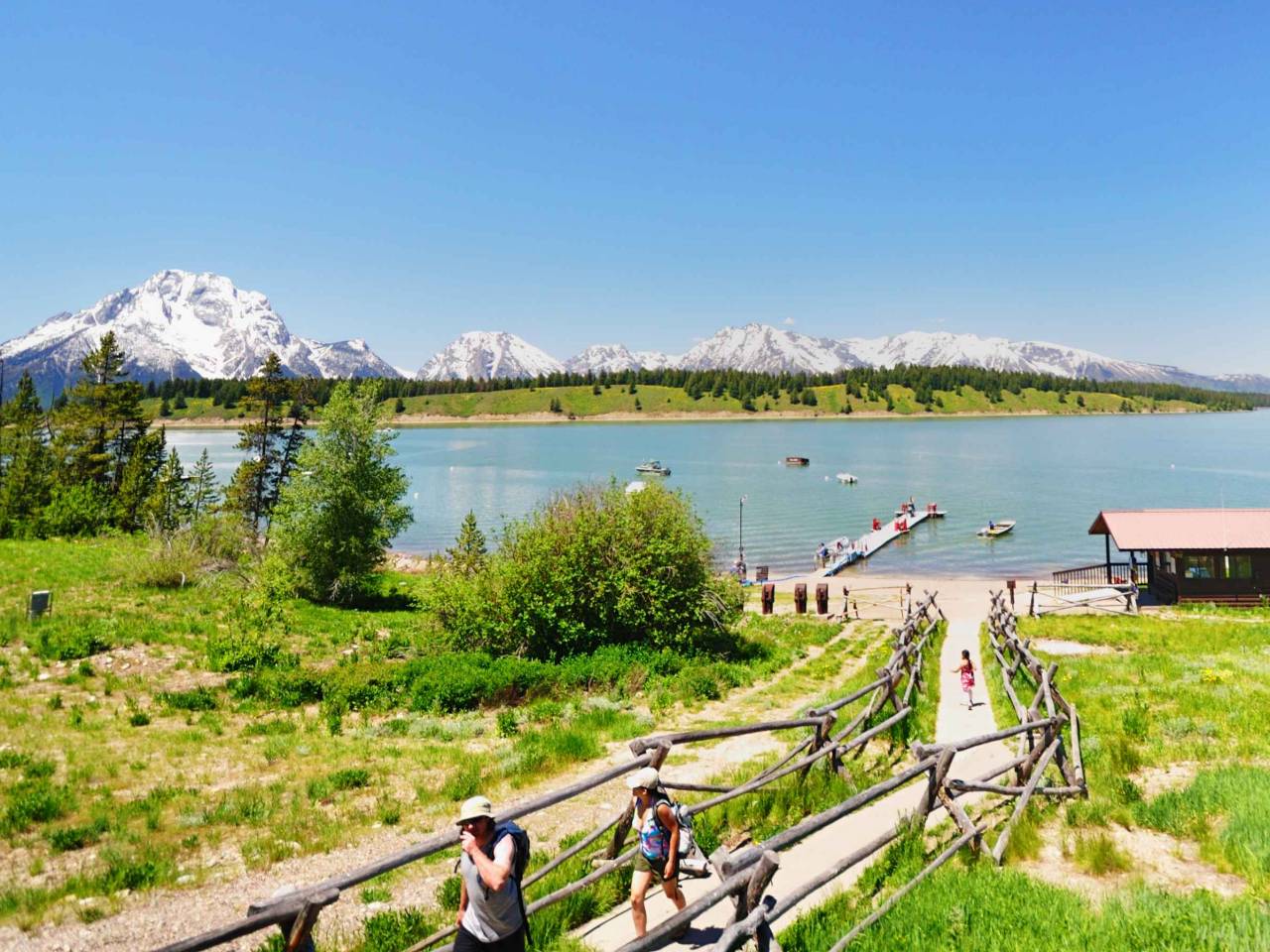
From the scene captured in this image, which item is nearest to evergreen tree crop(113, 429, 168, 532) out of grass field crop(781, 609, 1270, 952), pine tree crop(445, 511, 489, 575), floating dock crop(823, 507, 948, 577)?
pine tree crop(445, 511, 489, 575)

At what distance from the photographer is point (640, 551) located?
27.2 meters

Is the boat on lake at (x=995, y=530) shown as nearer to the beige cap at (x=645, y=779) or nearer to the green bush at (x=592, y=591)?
the green bush at (x=592, y=591)

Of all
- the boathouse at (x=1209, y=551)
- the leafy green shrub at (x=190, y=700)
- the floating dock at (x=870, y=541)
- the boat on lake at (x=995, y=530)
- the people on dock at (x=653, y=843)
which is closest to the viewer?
the people on dock at (x=653, y=843)

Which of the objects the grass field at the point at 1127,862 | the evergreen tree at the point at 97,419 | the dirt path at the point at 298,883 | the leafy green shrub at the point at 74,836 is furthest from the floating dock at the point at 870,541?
the evergreen tree at the point at 97,419

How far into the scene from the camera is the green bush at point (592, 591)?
26.4 metres

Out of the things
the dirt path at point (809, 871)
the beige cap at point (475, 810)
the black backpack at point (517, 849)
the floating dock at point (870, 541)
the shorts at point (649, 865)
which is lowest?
the floating dock at point (870, 541)

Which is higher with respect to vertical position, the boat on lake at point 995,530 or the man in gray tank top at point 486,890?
the man in gray tank top at point 486,890

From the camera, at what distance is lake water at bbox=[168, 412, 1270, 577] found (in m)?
72.4

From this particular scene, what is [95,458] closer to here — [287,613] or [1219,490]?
[287,613]

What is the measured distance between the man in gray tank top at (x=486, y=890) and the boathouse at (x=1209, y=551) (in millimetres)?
46139

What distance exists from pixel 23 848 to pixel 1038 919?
14194 millimetres

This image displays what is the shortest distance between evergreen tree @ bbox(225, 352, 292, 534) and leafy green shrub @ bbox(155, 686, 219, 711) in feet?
138

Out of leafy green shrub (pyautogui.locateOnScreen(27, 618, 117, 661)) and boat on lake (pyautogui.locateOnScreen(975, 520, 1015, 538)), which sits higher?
leafy green shrub (pyautogui.locateOnScreen(27, 618, 117, 661))

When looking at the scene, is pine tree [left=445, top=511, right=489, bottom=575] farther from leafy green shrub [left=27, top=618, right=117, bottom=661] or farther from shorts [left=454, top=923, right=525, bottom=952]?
shorts [left=454, top=923, right=525, bottom=952]
